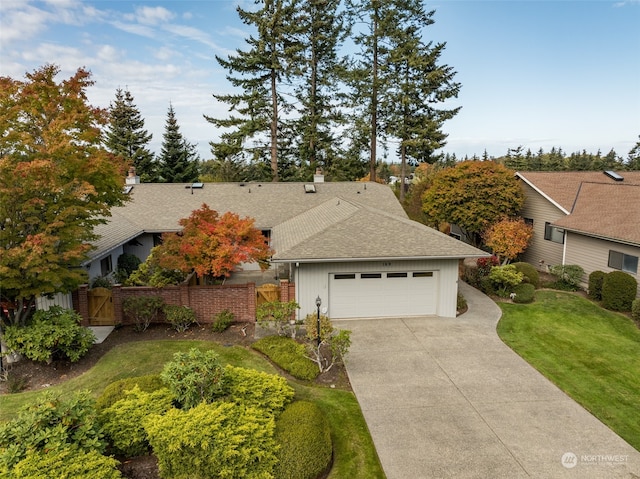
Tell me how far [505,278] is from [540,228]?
7.27 metres

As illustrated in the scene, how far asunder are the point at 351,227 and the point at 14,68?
11.4 meters

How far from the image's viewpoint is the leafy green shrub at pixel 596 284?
16516 millimetres

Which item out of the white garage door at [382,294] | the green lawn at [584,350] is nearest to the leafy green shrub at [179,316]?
the white garage door at [382,294]

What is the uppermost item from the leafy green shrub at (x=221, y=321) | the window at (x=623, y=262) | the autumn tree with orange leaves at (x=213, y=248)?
the autumn tree with orange leaves at (x=213, y=248)

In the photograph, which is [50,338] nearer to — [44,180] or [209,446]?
[44,180]

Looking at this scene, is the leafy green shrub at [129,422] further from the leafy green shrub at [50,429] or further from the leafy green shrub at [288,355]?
the leafy green shrub at [288,355]

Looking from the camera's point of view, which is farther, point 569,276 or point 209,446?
point 569,276

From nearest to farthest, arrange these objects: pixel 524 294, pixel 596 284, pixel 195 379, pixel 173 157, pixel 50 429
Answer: pixel 50 429, pixel 195 379, pixel 524 294, pixel 596 284, pixel 173 157

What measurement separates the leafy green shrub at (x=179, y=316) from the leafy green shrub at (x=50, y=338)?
2391 mm

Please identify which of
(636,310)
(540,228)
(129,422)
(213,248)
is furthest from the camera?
(540,228)

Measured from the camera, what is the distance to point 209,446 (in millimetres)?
6125

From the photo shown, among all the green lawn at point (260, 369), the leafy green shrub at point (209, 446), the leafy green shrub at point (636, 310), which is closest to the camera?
the leafy green shrub at point (209, 446)

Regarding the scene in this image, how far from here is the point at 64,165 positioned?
1080 centimetres

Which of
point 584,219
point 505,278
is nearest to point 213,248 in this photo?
point 505,278
